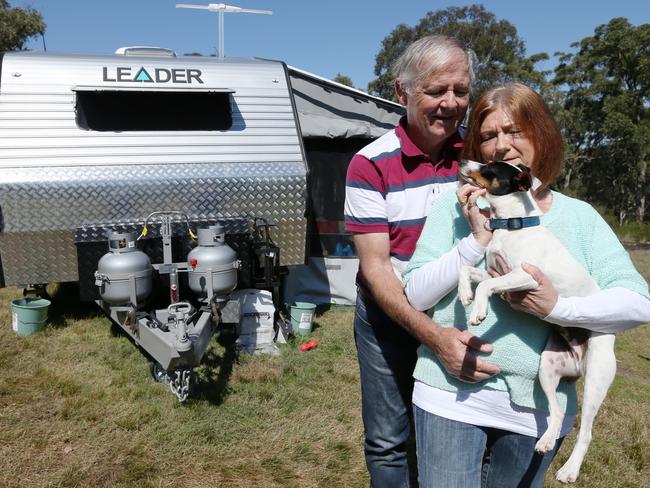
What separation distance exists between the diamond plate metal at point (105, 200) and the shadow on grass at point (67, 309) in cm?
125

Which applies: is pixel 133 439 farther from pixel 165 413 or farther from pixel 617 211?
pixel 617 211

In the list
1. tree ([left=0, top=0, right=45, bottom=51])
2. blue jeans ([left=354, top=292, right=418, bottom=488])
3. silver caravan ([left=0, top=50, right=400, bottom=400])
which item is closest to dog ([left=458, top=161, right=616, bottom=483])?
blue jeans ([left=354, top=292, right=418, bottom=488])

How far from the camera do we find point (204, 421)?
392cm

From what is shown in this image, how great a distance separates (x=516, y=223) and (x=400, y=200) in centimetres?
48

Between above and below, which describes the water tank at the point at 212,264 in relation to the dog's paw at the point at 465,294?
below

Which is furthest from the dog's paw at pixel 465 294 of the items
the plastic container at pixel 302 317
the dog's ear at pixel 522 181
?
the plastic container at pixel 302 317

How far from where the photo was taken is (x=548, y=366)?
1.70 m

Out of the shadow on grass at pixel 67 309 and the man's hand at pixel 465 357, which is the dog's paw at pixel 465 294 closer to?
the man's hand at pixel 465 357

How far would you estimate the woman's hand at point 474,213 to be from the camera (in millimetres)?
1744

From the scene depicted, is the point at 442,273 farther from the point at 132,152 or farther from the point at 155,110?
the point at 155,110

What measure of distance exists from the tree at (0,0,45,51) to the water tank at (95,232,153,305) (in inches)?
718

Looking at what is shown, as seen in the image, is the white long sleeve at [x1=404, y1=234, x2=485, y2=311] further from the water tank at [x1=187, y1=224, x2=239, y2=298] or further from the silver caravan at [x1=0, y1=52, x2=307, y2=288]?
the silver caravan at [x1=0, y1=52, x2=307, y2=288]

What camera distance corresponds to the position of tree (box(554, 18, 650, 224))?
984 inches

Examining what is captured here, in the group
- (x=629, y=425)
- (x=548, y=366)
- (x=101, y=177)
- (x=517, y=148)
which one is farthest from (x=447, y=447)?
(x=101, y=177)
